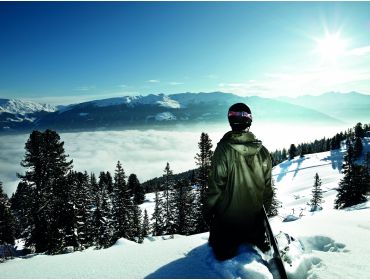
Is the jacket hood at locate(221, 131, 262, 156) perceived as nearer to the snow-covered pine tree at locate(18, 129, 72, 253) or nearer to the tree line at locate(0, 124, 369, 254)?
the tree line at locate(0, 124, 369, 254)

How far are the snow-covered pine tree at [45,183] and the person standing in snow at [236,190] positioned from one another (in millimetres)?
27178

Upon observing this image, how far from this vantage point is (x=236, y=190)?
5.52 meters

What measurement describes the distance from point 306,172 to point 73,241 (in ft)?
376

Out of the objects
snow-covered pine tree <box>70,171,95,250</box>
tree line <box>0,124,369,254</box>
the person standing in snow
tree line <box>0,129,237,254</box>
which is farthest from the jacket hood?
snow-covered pine tree <box>70,171,95,250</box>

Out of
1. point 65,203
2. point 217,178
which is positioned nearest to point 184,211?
point 65,203

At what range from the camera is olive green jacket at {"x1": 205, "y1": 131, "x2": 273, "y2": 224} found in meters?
5.45

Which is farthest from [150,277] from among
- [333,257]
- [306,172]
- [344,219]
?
[306,172]

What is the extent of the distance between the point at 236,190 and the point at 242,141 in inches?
37.5

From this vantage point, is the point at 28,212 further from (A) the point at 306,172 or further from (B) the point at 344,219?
(A) the point at 306,172

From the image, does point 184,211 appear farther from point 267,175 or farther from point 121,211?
point 267,175

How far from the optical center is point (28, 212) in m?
28.9

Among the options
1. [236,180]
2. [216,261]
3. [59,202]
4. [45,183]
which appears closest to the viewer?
[216,261]

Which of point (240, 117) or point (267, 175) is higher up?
point (240, 117)

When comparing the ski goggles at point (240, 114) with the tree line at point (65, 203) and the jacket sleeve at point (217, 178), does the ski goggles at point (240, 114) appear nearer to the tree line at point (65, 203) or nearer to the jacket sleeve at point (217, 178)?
the jacket sleeve at point (217, 178)
